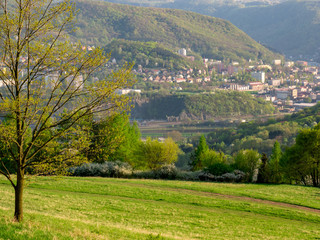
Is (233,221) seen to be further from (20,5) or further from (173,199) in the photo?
(20,5)

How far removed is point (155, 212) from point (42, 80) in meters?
7.60

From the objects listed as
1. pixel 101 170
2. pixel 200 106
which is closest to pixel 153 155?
pixel 101 170

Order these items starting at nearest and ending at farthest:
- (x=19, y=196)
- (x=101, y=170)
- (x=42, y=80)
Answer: (x=19, y=196) → (x=42, y=80) → (x=101, y=170)

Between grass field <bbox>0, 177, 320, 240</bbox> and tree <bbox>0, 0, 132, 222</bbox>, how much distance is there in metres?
1.23

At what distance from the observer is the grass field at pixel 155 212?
10.7 m

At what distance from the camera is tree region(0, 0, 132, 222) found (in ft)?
33.6

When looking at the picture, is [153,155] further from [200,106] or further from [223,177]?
[200,106]

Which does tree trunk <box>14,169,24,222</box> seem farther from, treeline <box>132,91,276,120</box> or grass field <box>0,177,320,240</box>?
treeline <box>132,91,276,120</box>

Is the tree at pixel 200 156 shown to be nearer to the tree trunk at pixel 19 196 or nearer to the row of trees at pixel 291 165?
the row of trees at pixel 291 165

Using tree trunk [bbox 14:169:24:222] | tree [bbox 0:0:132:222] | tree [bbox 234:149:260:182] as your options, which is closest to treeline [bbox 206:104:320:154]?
tree [bbox 234:149:260:182]

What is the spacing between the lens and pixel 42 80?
11.0 metres

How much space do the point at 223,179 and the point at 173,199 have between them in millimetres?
11798

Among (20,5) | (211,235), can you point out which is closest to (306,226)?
(211,235)

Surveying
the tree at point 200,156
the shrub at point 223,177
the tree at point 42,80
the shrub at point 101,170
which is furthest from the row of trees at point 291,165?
the tree at point 42,80
